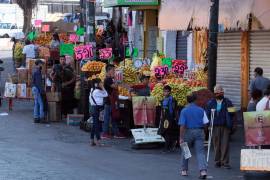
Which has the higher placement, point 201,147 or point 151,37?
point 151,37

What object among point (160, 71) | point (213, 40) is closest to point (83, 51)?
point (160, 71)

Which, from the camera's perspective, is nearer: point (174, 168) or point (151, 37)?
point (174, 168)

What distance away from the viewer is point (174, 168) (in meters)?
13.8

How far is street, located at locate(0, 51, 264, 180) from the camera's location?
12.7m

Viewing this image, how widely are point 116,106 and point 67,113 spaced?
4109mm

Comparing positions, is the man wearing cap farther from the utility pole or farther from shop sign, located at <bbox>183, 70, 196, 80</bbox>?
shop sign, located at <bbox>183, 70, 196, 80</bbox>

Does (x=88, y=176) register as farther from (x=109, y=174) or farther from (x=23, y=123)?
(x=23, y=123)

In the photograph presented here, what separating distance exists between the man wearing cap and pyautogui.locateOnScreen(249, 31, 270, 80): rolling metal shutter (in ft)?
18.3

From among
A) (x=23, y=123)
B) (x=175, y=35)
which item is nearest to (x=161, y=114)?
(x=23, y=123)

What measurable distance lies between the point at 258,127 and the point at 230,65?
911cm

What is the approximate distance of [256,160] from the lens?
11.4m

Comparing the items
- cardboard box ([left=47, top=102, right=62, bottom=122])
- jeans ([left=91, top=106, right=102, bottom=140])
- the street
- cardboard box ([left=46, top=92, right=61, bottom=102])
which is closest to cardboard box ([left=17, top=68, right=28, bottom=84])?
cardboard box ([left=46, top=92, right=61, bottom=102])

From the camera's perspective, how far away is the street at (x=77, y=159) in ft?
41.6

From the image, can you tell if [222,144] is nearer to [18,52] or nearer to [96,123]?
[96,123]
